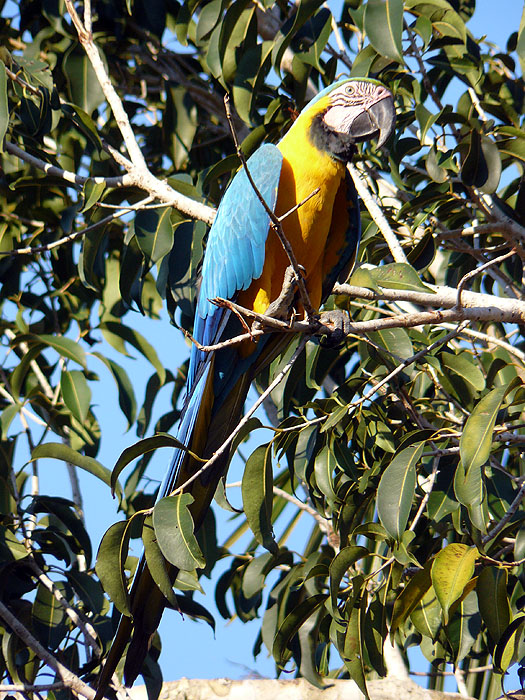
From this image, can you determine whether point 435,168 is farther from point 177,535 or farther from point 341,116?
point 177,535

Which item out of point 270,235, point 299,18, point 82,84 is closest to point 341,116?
point 299,18

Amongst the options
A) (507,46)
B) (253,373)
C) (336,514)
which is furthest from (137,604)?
(507,46)

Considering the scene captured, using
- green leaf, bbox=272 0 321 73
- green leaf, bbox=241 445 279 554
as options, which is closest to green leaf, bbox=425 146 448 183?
green leaf, bbox=272 0 321 73

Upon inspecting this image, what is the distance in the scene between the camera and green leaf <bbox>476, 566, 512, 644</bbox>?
63.1 inches

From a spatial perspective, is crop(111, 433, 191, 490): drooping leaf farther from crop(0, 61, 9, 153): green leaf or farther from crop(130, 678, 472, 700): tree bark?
crop(130, 678, 472, 700): tree bark

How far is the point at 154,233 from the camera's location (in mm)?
2154

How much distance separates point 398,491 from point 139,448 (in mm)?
560

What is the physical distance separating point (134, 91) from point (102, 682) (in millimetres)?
2535

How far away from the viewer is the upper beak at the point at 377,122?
2236mm

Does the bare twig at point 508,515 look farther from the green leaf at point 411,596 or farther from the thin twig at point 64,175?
the thin twig at point 64,175

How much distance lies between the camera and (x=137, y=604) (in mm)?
1857

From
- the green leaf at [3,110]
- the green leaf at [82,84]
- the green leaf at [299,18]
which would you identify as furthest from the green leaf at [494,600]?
the green leaf at [82,84]

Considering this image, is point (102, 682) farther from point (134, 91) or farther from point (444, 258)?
point (134, 91)

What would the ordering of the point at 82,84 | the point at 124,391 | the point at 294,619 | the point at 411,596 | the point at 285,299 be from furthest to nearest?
the point at 124,391 → the point at 82,84 → the point at 285,299 → the point at 294,619 → the point at 411,596
